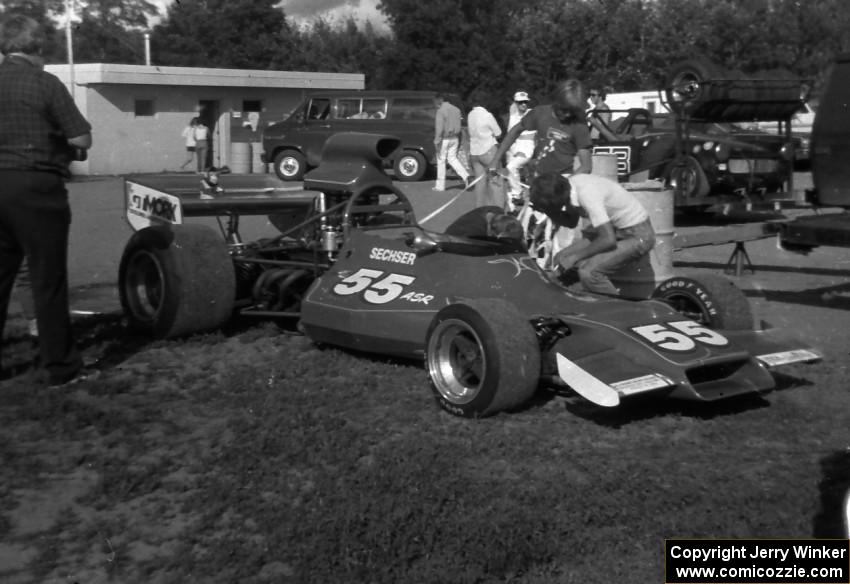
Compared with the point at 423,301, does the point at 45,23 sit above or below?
above

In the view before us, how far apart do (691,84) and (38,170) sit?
326 inches

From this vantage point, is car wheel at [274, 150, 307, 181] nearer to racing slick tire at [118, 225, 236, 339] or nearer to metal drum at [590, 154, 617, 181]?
metal drum at [590, 154, 617, 181]

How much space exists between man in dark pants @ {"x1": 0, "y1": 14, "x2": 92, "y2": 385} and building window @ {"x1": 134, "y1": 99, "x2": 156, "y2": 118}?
26104 millimetres

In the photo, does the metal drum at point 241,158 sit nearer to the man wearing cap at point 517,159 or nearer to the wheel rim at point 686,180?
the wheel rim at point 686,180

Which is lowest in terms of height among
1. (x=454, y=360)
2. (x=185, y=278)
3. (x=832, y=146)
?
(x=454, y=360)

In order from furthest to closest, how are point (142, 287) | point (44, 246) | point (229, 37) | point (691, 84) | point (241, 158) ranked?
point (229, 37), point (241, 158), point (691, 84), point (142, 287), point (44, 246)

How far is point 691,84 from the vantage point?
12.2 m

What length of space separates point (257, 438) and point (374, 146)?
3113 mm

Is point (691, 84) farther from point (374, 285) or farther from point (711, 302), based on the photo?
point (374, 285)

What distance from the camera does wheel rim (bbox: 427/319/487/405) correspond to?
562 centimetres

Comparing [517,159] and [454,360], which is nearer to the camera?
[454,360]

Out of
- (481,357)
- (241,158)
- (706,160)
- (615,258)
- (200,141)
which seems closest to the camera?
(481,357)

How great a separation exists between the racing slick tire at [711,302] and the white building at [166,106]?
22.2 m

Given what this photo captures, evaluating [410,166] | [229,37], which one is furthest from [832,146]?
[229,37]
